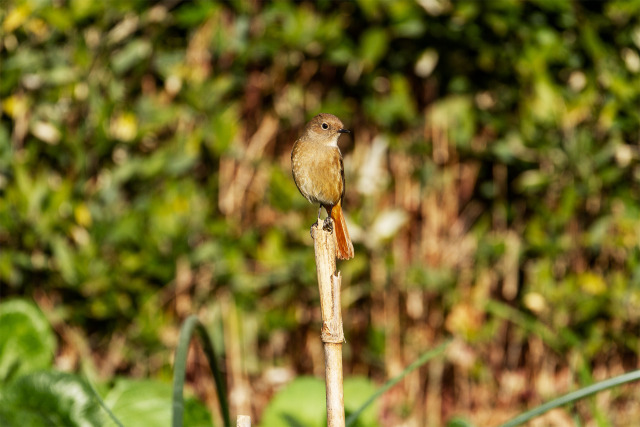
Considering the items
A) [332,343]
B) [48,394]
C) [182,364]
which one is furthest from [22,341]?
[332,343]

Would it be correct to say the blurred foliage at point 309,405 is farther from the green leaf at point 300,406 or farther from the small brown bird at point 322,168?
the small brown bird at point 322,168

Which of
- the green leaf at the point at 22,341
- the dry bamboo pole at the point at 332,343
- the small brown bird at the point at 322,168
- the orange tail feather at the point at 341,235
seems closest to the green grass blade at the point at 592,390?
the dry bamboo pole at the point at 332,343

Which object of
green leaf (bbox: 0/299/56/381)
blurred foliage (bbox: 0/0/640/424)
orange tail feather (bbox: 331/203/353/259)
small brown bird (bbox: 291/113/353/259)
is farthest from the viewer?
blurred foliage (bbox: 0/0/640/424)

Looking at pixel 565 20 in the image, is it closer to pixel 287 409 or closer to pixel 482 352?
pixel 482 352

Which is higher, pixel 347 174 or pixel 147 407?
pixel 347 174

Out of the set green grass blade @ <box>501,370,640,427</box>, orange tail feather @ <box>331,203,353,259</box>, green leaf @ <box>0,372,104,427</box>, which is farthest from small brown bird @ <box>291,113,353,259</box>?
green leaf @ <box>0,372,104,427</box>

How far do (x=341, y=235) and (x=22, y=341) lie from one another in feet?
3.87

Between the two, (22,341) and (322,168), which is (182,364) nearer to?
(322,168)

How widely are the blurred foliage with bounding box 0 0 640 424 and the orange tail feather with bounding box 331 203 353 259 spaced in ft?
4.61

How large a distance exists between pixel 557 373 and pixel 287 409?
7.01 feet

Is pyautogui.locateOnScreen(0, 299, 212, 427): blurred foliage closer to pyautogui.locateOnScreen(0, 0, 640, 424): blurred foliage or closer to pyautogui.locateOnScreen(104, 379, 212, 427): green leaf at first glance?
pyautogui.locateOnScreen(104, 379, 212, 427): green leaf

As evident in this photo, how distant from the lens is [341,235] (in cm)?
211

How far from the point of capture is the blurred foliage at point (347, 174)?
3.44 m

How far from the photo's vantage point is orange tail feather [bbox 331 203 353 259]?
1971mm
